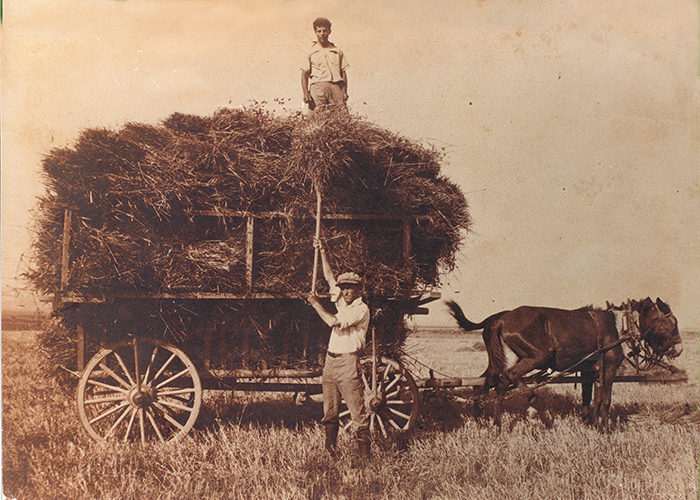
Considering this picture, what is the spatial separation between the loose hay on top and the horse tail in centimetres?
109

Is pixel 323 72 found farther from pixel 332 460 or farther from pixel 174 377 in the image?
pixel 332 460

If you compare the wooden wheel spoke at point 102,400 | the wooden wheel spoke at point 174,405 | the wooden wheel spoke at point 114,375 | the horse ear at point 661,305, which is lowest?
the wooden wheel spoke at point 174,405

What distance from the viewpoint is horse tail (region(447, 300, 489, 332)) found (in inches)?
205

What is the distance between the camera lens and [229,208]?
417 centimetres

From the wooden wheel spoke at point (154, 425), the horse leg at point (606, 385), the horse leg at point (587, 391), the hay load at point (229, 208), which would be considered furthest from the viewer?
the horse leg at point (587, 391)

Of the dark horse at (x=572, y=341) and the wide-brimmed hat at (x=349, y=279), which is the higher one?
the wide-brimmed hat at (x=349, y=279)

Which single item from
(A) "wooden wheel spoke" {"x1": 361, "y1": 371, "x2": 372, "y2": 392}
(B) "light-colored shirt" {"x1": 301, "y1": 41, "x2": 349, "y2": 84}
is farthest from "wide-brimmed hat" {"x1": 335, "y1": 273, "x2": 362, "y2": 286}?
(B) "light-colored shirt" {"x1": 301, "y1": 41, "x2": 349, "y2": 84}

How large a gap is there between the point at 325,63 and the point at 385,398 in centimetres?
350

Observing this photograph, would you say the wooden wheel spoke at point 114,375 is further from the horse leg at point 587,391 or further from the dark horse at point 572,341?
the horse leg at point 587,391

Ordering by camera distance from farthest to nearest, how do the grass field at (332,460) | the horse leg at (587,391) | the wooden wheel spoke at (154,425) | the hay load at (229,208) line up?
1. the horse leg at (587,391)
2. the wooden wheel spoke at (154,425)
3. the hay load at (229,208)
4. the grass field at (332,460)

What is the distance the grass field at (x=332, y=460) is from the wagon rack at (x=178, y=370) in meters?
0.25

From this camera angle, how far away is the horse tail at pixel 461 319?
17.1ft

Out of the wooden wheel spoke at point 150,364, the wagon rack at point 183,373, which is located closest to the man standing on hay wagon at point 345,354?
the wagon rack at point 183,373

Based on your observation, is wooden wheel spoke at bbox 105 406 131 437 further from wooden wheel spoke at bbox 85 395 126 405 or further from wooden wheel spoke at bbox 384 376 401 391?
wooden wheel spoke at bbox 384 376 401 391
